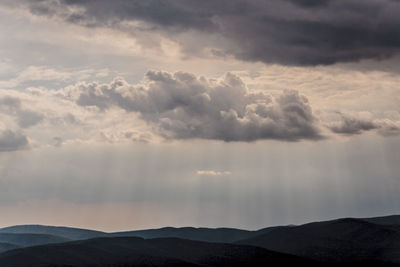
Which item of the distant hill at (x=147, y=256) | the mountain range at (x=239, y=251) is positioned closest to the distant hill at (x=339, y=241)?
the mountain range at (x=239, y=251)

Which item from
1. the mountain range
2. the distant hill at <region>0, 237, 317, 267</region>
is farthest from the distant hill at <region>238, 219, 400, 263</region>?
the distant hill at <region>0, 237, 317, 267</region>

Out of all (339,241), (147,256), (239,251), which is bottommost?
(147,256)

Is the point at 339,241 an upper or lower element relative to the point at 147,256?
upper

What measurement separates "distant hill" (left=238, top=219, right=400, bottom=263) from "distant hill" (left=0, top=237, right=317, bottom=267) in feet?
59.3

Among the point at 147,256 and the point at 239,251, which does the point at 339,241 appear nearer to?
the point at 239,251

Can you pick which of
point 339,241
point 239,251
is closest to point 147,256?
point 239,251

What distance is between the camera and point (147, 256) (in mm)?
149875

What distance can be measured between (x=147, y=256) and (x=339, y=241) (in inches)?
2492

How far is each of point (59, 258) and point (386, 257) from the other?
87.2 meters

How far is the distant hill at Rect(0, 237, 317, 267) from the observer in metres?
142

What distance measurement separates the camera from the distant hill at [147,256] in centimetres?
14212

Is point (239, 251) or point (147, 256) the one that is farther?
point (239, 251)

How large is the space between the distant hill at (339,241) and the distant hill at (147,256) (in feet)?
59.3

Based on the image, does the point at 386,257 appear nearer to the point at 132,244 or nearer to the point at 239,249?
the point at 239,249
